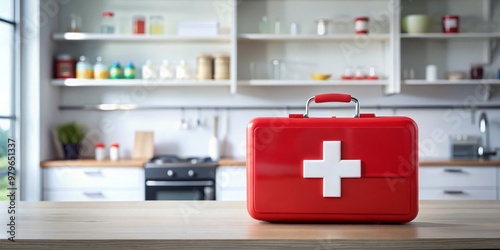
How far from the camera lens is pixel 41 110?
4371 mm

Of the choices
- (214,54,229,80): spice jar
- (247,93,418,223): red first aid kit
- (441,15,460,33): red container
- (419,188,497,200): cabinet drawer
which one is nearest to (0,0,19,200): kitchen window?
(214,54,229,80): spice jar

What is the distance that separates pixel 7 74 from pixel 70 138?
674 mm

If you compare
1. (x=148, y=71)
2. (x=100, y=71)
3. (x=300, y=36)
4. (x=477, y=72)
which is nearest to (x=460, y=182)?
(x=477, y=72)

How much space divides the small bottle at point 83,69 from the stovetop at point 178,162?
82 cm

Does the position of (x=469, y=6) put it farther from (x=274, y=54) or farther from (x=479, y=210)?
(x=479, y=210)

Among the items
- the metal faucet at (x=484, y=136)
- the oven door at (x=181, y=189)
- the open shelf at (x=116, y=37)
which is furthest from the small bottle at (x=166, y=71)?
the metal faucet at (x=484, y=136)

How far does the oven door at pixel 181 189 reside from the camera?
4.19 meters

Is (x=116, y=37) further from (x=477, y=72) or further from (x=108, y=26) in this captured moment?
(x=477, y=72)

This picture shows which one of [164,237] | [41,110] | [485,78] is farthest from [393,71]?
[164,237]

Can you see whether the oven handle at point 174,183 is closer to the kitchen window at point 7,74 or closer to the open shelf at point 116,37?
the kitchen window at point 7,74

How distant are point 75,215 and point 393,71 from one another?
10.8 ft

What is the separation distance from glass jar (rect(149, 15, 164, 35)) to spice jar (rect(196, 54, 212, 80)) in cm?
39

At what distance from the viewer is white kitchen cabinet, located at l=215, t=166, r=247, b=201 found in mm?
4230

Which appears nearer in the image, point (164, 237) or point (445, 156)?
point (164, 237)
